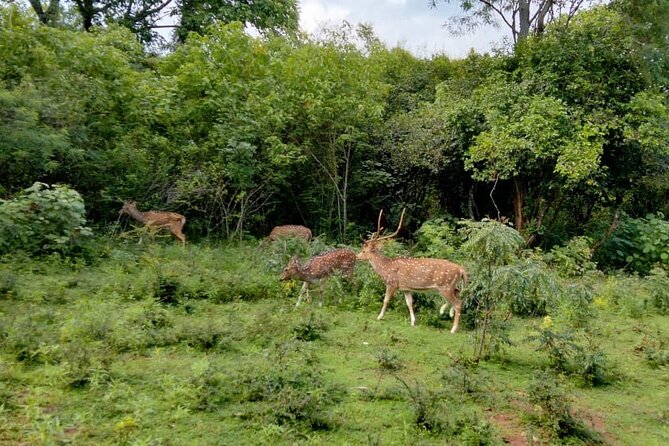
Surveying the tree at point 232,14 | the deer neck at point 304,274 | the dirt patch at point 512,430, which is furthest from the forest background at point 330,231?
the tree at point 232,14

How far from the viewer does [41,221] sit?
389 inches

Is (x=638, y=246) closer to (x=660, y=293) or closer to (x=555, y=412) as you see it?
(x=660, y=293)

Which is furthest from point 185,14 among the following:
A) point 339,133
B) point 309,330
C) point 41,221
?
point 309,330

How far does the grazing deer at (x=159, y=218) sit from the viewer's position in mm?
12672

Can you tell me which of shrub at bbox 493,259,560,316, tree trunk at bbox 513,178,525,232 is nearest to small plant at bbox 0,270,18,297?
shrub at bbox 493,259,560,316

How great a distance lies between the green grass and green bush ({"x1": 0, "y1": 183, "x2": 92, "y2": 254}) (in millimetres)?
477

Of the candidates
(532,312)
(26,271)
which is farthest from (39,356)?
(532,312)

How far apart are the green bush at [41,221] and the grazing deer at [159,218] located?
2.42 metres

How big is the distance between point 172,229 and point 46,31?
4.77 metres

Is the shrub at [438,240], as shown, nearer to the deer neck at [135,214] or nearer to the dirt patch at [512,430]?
the deer neck at [135,214]

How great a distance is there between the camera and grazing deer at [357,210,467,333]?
834 centimetres

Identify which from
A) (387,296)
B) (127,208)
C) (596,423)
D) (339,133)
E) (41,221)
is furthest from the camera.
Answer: (339,133)

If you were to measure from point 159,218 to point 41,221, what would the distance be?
3.11 metres

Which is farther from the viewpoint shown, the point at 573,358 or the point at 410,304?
the point at 410,304
